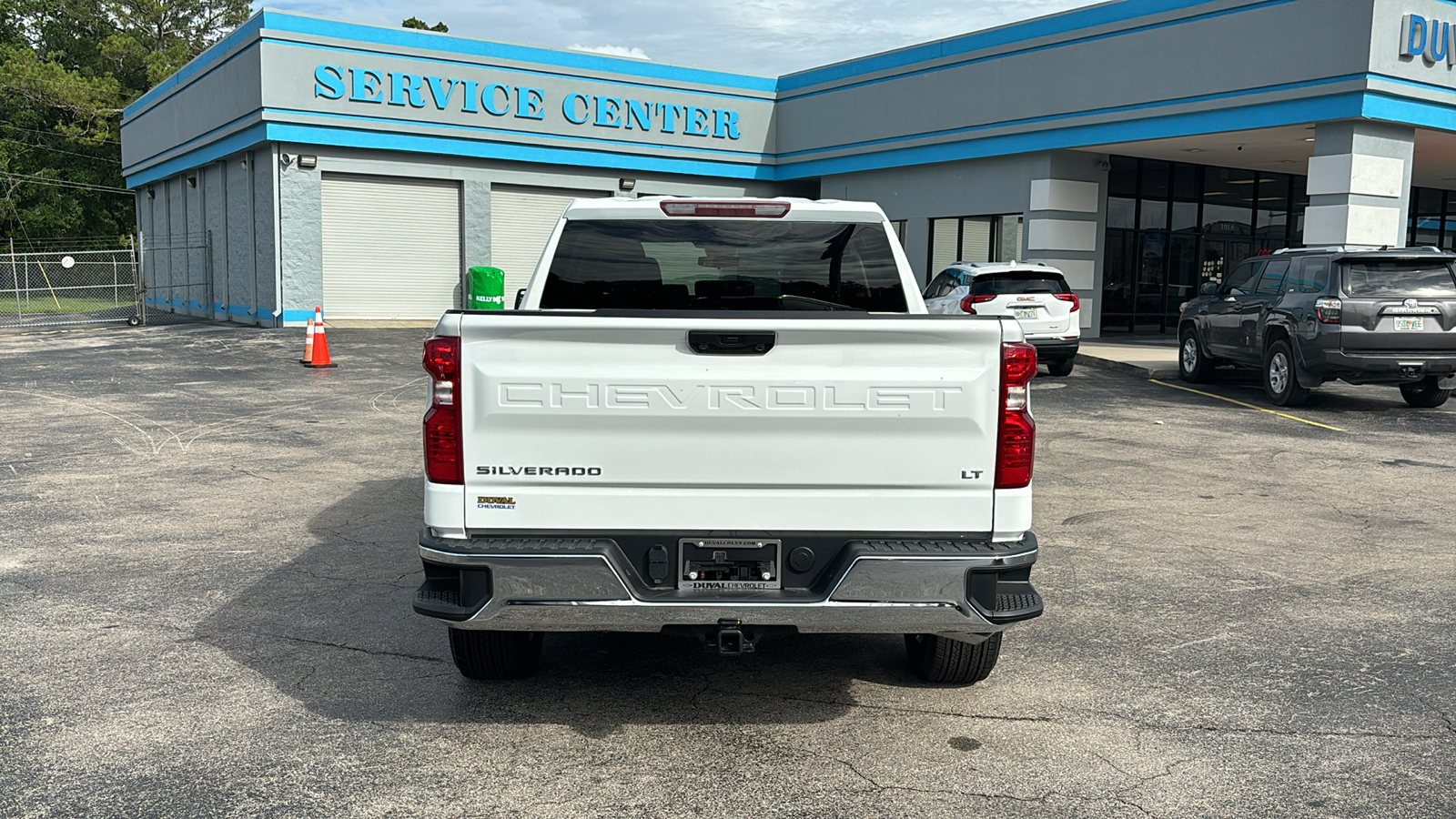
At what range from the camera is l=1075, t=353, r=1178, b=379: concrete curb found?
19078mm

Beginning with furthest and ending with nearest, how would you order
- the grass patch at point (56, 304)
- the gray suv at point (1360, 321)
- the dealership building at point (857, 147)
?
the grass patch at point (56, 304) < the dealership building at point (857, 147) < the gray suv at point (1360, 321)

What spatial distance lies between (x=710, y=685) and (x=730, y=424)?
1.36 metres

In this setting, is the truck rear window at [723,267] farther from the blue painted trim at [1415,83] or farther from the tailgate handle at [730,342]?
the blue painted trim at [1415,83]

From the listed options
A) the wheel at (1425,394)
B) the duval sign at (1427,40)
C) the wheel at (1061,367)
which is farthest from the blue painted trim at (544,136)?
the wheel at (1425,394)

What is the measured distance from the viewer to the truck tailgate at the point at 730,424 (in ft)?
13.5

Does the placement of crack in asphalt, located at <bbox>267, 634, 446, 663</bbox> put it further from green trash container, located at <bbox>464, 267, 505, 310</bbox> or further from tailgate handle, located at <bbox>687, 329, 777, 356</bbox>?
green trash container, located at <bbox>464, 267, 505, 310</bbox>

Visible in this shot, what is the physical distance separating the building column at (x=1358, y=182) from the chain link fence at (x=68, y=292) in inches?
888

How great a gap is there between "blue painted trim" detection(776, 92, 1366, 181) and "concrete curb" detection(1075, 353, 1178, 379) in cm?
492

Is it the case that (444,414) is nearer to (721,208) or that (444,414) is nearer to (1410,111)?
(721,208)

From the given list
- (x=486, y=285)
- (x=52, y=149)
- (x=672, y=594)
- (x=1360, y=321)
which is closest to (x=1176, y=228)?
(x=1360, y=321)

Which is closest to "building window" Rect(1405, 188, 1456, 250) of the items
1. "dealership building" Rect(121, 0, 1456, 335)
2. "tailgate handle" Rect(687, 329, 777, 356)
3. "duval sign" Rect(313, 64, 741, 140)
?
"dealership building" Rect(121, 0, 1456, 335)

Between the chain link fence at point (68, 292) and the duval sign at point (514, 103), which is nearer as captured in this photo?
the duval sign at point (514, 103)

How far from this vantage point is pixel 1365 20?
19.3 m

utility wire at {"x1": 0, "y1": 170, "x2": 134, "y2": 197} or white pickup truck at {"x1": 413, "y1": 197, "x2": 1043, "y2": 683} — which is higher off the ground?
utility wire at {"x1": 0, "y1": 170, "x2": 134, "y2": 197}
